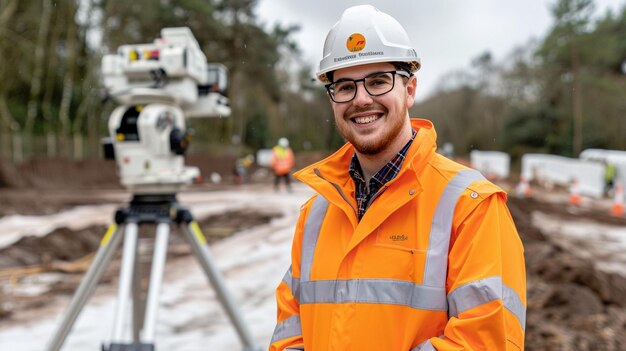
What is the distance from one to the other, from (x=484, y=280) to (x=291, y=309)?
643 millimetres

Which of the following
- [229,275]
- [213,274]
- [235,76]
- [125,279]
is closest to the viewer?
[125,279]

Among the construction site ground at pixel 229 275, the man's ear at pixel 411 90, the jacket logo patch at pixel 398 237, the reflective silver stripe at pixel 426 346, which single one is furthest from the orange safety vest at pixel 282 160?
the reflective silver stripe at pixel 426 346

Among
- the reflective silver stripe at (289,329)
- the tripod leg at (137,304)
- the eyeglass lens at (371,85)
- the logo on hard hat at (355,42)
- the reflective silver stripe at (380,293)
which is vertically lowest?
the tripod leg at (137,304)

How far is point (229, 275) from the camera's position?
573 centimetres

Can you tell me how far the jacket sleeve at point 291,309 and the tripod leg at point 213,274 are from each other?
168 cm

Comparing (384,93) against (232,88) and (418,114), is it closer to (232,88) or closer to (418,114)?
(418,114)

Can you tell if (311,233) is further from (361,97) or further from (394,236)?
(361,97)

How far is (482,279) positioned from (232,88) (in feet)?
73.4

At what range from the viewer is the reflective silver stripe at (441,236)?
126 centimetres

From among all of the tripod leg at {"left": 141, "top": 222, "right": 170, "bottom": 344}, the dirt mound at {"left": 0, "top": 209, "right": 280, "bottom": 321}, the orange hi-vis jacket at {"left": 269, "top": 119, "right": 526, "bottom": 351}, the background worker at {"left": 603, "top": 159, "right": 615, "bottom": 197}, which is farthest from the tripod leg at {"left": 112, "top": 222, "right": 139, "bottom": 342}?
the background worker at {"left": 603, "top": 159, "right": 615, "bottom": 197}

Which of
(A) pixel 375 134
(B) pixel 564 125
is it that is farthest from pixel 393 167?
(B) pixel 564 125

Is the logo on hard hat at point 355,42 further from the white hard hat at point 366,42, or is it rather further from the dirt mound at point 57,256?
the dirt mound at point 57,256

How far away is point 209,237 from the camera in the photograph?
797cm

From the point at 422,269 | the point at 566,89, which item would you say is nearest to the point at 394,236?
the point at 422,269
